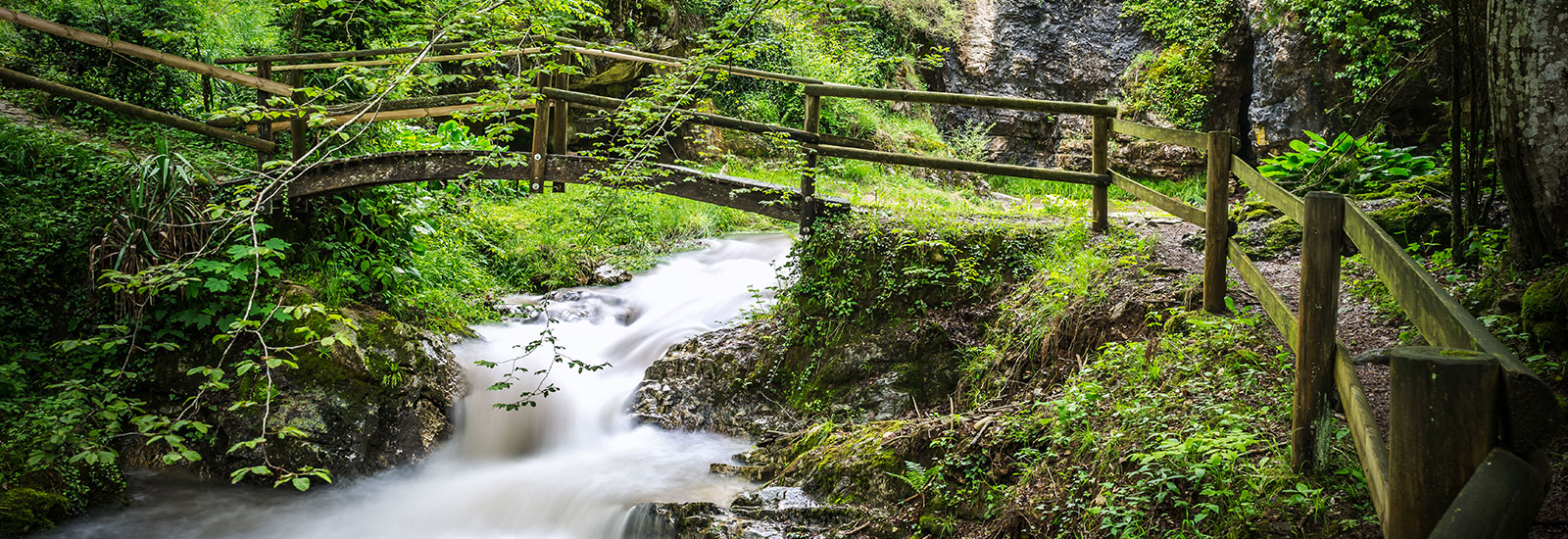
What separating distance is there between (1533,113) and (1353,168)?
4182 millimetres

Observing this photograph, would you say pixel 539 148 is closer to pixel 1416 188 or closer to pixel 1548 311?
pixel 1548 311

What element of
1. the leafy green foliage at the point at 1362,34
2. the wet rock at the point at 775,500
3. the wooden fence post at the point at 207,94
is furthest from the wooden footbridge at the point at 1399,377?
the leafy green foliage at the point at 1362,34

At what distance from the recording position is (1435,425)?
178 cm

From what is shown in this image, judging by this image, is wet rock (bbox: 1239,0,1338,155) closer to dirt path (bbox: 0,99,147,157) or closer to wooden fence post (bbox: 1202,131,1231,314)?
wooden fence post (bbox: 1202,131,1231,314)

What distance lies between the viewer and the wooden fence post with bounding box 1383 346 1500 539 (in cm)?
170

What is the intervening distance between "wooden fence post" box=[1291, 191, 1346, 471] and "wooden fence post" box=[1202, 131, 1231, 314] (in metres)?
1.69

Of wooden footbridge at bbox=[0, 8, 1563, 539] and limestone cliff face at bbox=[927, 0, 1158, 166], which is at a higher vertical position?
limestone cliff face at bbox=[927, 0, 1158, 166]

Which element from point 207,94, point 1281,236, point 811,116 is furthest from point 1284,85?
point 207,94

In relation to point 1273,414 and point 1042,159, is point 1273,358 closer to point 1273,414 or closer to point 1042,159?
point 1273,414

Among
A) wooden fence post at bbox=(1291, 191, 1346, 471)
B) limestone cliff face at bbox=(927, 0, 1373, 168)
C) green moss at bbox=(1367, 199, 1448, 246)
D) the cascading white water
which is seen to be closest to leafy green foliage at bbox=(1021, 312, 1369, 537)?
wooden fence post at bbox=(1291, 191, 1346, 471)

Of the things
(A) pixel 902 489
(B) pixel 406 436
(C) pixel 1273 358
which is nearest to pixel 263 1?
(B) pixel 406 436

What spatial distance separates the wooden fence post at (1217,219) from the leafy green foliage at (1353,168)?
11.7 feet

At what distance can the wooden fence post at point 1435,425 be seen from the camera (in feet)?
5.57

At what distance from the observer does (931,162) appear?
285 inches
